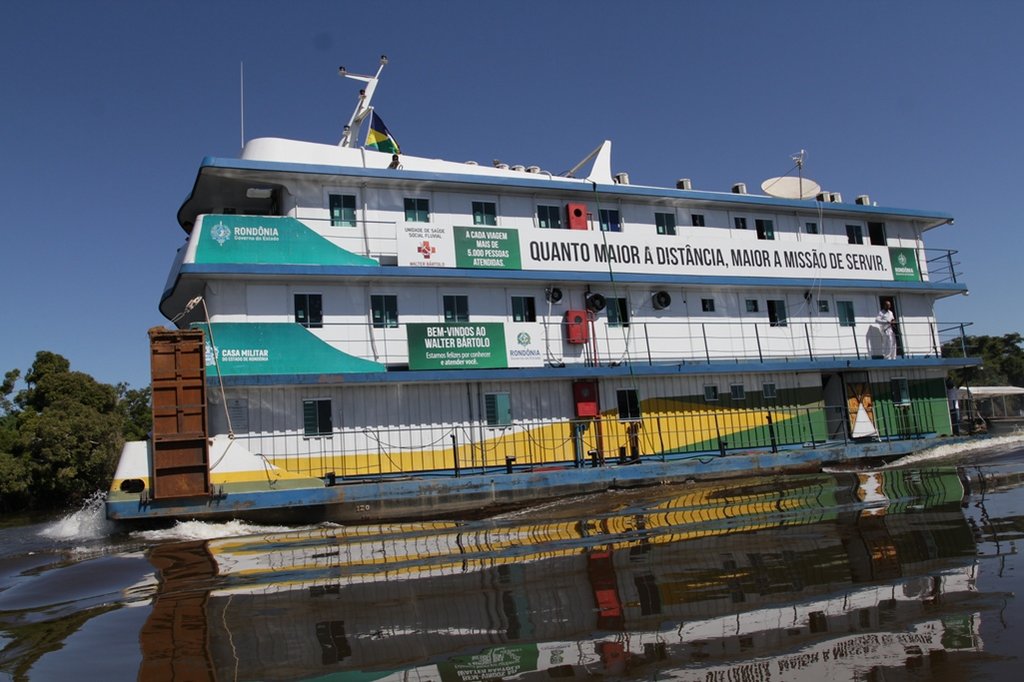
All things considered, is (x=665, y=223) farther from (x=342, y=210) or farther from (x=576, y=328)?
(x=342, y=210)

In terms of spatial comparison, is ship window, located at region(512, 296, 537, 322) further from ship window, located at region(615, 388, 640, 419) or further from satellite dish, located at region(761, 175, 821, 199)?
satellite dish, located at region(761, 175, 821, 199)

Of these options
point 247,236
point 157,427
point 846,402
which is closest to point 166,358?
point 157,427

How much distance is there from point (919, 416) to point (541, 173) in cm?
1313

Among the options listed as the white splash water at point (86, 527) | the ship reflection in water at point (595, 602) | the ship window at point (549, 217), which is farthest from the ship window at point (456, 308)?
the white splash water at point (86, 527)

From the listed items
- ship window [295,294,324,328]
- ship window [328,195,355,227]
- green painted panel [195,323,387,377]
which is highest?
ship window [328,195,355,227]

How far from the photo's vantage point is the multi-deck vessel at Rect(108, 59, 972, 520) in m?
14.9

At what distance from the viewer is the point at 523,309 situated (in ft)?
61.7

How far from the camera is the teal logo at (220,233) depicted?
1560 cm

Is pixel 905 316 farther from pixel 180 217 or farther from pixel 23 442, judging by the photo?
pixel 23 442

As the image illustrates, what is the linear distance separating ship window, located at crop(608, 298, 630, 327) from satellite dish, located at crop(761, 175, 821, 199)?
714cm

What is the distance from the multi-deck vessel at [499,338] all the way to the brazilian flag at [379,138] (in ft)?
0.20

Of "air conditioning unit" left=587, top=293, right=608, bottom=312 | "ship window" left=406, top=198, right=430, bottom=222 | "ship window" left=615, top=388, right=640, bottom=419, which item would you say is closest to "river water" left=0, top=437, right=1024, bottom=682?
"ship window" left=615, top=388, right=640, bottom=419

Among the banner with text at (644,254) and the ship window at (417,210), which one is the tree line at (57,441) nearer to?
the banner with text at (644,254)

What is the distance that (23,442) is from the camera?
30.6m
